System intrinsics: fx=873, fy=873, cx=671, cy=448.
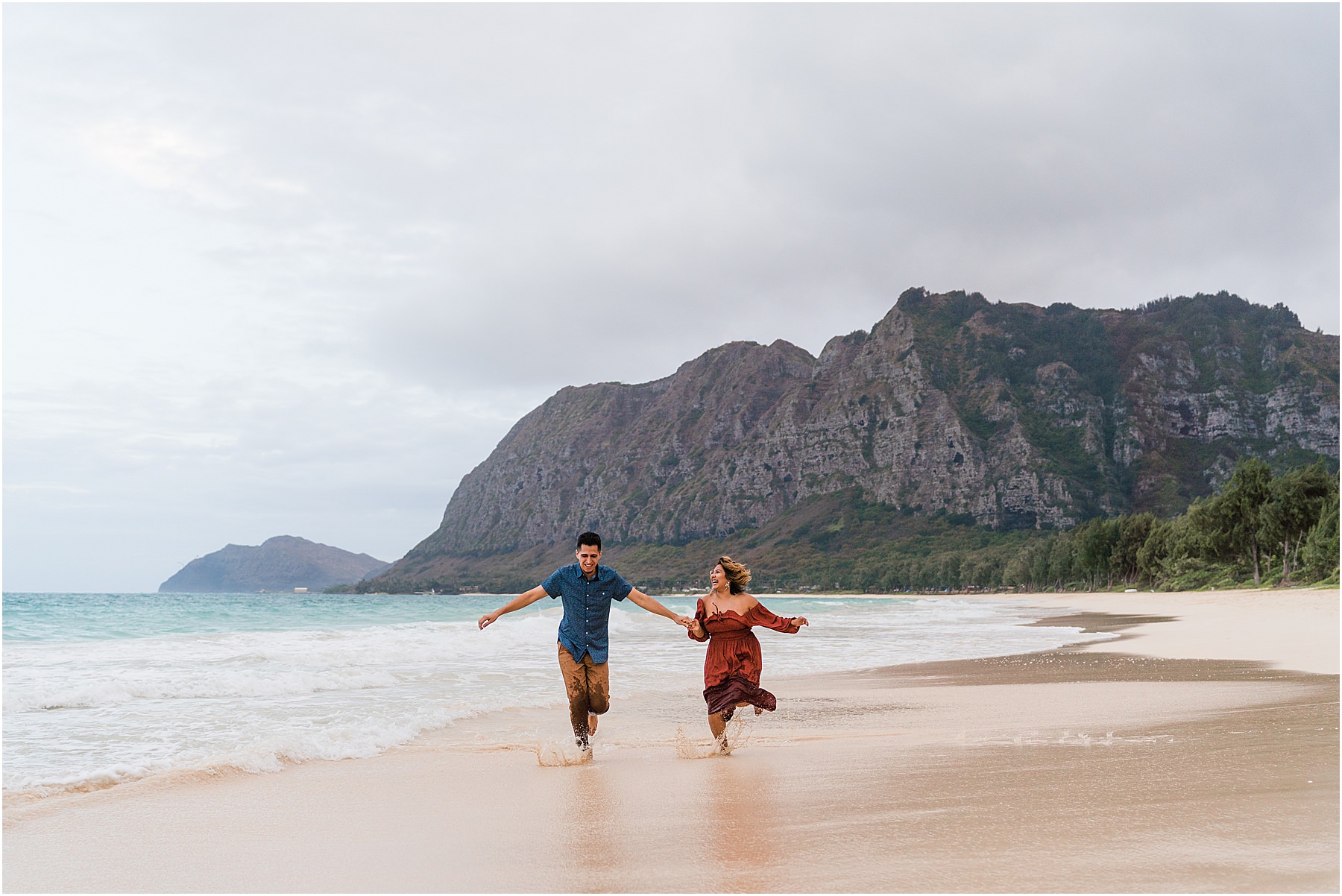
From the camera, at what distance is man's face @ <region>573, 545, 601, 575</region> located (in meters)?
7.76

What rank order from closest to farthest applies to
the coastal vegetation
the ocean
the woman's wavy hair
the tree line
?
the woman's wavy hair
the ocean
the tree line
the coastal vegetation

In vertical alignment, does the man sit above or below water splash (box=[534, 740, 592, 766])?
above

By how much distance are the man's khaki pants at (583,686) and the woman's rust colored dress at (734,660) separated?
0.94 metres

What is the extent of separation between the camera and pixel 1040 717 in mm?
9367

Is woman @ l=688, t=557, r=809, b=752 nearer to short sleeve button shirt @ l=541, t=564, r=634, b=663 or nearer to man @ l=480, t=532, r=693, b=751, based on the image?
man @ l=480, t=532, r=693, b=751

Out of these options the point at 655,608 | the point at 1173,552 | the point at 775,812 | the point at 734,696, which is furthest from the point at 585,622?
the point at 1173,552

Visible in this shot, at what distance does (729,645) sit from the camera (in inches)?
314

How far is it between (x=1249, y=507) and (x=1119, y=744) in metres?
60.9

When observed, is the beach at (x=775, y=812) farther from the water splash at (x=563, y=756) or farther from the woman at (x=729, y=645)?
the woman at (x=729, y=645)

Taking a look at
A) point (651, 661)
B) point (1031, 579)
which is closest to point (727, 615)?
point (651, 661)

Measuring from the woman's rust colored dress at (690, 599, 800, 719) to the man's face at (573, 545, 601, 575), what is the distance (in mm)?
1045

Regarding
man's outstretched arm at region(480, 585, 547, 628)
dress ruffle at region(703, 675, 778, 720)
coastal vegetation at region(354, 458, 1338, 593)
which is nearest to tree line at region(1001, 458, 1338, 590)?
coastal vegetation at region(354, 458, 1338, 593)

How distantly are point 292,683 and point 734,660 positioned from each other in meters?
9.09

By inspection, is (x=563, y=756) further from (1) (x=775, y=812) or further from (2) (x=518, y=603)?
(1) (x=775, y=812)
